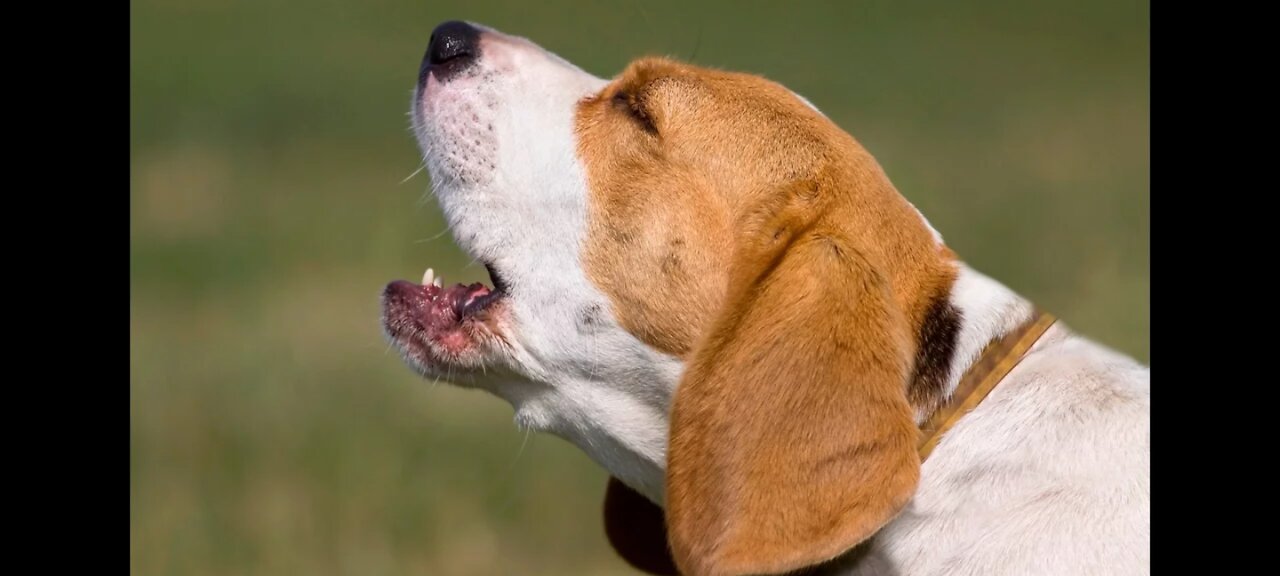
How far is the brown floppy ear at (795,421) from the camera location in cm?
302

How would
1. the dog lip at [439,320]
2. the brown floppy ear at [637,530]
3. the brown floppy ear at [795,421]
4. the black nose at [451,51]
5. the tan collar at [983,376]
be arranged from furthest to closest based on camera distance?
the brown floppy ear at [637,530], the black nose at [451,51], the dog lip at [439,320], the tan collar at [983,376], the brown floppy ear at [795,421]

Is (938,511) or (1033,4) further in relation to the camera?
(1033,4)

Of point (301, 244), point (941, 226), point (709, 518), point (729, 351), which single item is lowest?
point (301, 244)

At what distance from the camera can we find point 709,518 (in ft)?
10.4

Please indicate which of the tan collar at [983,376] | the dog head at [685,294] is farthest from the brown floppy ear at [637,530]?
the tan collar at [983,376]

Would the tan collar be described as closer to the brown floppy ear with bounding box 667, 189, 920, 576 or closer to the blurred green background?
the brown floppy ear with bounding box 667, 189, 920, 576

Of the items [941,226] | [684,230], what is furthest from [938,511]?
[941,226]

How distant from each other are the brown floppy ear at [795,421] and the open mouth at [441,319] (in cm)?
69

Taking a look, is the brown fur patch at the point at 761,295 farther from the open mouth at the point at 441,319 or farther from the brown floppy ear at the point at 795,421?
the open mouth at the point at 441,319

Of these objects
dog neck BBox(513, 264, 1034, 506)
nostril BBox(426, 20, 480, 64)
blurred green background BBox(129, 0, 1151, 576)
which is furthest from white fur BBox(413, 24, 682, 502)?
blurred green background BBox(129, 0, 1151, 576)

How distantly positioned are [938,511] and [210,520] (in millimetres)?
3868

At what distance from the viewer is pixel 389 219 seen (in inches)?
368
